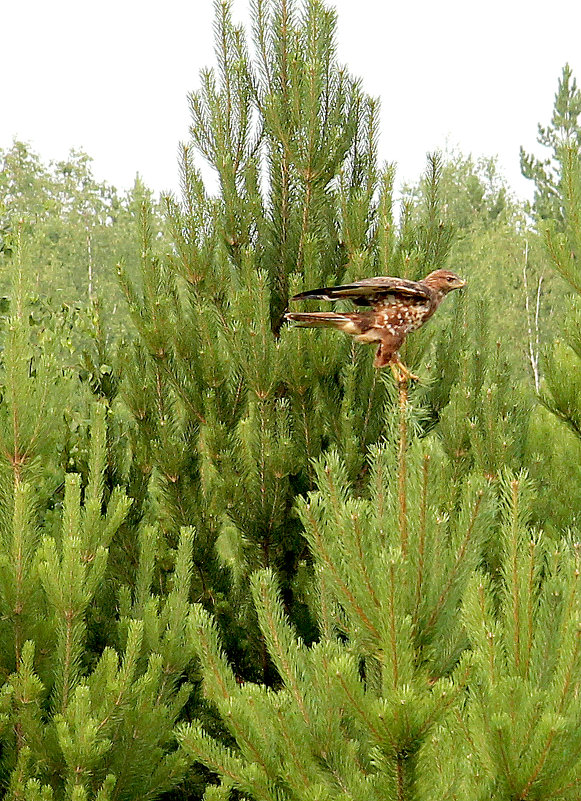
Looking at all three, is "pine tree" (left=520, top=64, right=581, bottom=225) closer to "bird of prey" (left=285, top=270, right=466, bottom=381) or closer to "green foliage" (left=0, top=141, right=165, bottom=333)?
"green foliage" (left=0, top=141, right=165, bottom=333)

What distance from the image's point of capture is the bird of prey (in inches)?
→ 118

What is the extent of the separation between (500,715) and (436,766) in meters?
A: 0.64

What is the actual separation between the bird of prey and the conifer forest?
22cm

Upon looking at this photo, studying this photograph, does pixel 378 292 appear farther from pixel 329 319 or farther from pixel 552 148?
pixel 552 148

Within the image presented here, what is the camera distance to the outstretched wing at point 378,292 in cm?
298

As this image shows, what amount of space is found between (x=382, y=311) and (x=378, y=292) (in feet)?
0.21

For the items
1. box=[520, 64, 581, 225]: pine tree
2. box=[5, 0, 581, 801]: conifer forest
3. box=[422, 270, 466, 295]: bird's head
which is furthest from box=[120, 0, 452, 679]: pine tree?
box=[520, 64, 581, 225]: pine tree

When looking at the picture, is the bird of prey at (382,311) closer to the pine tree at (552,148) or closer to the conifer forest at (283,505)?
the conifer forest at (283,505)

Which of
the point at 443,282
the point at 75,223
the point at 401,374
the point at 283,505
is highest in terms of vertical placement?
the point at 75,223

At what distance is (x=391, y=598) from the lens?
2.23 meters

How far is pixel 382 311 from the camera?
3031mm

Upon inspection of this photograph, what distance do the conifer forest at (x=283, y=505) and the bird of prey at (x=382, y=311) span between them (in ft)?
0.74

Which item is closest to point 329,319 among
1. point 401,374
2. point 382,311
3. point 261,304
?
point 382,311

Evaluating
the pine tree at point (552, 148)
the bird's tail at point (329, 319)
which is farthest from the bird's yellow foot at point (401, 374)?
the pine tree at point (552, 148)
